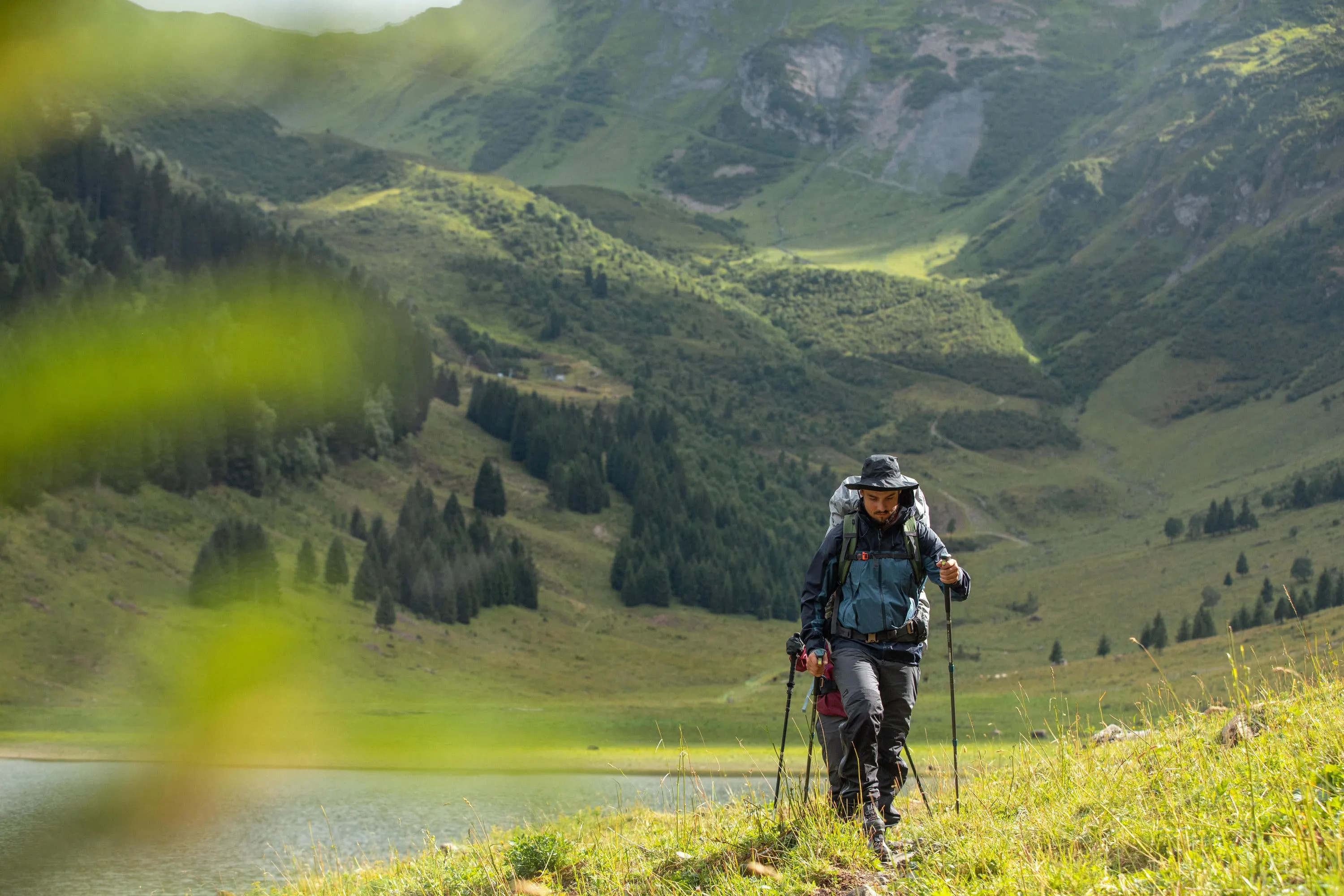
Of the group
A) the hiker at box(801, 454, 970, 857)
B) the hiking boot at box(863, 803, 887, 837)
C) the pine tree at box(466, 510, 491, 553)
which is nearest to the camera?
the hiking boot at box(863, 803, 887, 837)

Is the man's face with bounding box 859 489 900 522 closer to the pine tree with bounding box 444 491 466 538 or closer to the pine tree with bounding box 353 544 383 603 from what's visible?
the pine tree with bounding box 353 544 383 603

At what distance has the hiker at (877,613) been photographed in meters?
11.4

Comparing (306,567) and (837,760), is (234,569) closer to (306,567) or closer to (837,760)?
(306,567)

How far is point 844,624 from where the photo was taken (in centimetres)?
1177

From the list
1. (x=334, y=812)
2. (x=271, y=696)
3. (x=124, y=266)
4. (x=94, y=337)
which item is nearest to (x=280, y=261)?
(x=124, y=266)

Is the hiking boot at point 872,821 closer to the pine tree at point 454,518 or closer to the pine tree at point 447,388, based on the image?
the pine tree at point 454,518

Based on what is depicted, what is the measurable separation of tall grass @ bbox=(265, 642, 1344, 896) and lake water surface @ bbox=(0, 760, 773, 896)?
3313 millimetres

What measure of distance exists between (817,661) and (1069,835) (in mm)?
2679

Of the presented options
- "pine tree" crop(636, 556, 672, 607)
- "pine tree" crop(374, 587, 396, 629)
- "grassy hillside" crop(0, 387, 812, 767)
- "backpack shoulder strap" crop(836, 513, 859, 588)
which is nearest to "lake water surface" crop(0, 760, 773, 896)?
"backpack shoulder strap" crop(836, 513, 859, 588)

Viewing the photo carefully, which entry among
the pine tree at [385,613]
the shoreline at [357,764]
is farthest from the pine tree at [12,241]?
the shoreline at [357,764]

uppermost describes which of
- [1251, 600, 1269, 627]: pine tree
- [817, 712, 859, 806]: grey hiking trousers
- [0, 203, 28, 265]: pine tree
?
[0, 203, 28, 265]: pine tree

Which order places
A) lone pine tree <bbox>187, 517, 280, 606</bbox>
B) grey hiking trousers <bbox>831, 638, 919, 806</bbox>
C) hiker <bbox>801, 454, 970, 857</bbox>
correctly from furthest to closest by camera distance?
1. lone pine tree <bbox>187, 517, 280, 606</bbox>
2. hiker <bbox>801, 454, 970, 857</bbox>
3. grey hiking trousers <bbox>831, 638, 919, 806</bbox>

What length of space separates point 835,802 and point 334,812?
2551 centimetres

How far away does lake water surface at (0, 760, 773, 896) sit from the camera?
2397 centimetres
